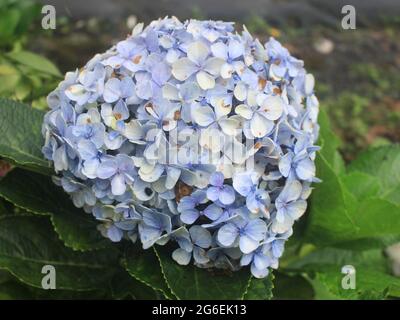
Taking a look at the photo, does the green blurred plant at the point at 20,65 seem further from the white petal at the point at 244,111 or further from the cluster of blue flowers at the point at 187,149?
the white petal at the point at 244,111

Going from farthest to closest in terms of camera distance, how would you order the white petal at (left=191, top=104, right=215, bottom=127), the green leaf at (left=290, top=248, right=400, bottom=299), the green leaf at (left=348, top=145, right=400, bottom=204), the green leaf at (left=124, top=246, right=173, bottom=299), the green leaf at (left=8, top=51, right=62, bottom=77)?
the green leaf at (left=8, top=51, right=62, bottom=77), the green leaf at (left=348, top=145, right=400, bottom=204), the green leaf at (left=290, top=248, right=400, bottom=299), the green leaf at (left=124, top=246, right=173, bottom=299), the white petal at (left=191, top=104, right=215, bottom=127)

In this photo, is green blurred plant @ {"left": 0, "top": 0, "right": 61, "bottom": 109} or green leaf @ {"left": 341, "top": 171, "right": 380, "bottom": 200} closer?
green leaf @ {"left": 341, "top": 171, "right": 380, "bottom": 200}

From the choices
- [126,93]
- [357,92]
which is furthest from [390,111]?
[126,93]

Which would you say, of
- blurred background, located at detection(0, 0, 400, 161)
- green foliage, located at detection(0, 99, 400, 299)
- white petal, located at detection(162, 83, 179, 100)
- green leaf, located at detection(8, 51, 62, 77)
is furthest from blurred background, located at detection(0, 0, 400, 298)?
white petal, located at detection(162, 83, 179, 100)

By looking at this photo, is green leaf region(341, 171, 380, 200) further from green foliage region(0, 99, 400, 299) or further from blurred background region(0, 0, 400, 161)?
blurred background region(0, 0, 400, 161)

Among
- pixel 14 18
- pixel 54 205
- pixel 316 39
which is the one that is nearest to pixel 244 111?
pixel 54 205

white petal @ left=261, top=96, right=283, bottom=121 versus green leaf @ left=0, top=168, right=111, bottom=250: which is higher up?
white petal @ left=261, top=96, right=283, bottom=121

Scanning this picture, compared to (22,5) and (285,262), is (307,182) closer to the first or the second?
(285,262)

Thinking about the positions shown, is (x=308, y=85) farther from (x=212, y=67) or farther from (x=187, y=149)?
(x=187, y=149)
